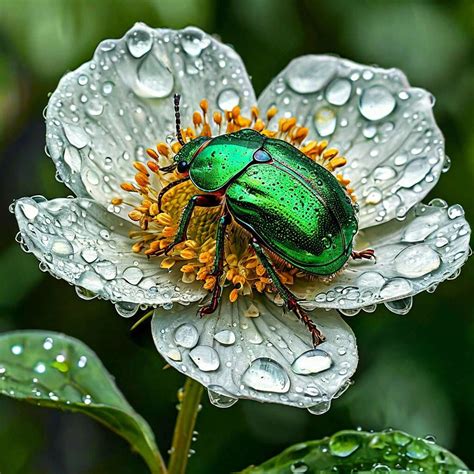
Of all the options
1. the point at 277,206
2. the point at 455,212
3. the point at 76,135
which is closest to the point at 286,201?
the point at 277,206

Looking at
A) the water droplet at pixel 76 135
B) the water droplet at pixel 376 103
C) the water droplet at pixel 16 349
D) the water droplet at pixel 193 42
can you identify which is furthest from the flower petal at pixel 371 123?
the water droplet at pixel 16 349

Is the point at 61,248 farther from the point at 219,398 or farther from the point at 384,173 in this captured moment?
the point at 384,173

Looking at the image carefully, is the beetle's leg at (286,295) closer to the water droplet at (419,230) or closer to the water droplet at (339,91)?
the water droplet at (419,230)

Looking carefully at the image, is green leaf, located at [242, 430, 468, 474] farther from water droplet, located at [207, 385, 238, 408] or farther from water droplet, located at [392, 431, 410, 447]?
water droplet, located at [207, 385, 238, 408]

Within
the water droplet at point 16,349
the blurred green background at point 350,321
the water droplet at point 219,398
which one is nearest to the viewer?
the water droplet at point 219,398

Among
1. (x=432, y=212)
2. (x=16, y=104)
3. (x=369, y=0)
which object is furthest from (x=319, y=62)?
(x=16, y=104)

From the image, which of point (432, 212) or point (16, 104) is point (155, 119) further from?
point (16, 104)
